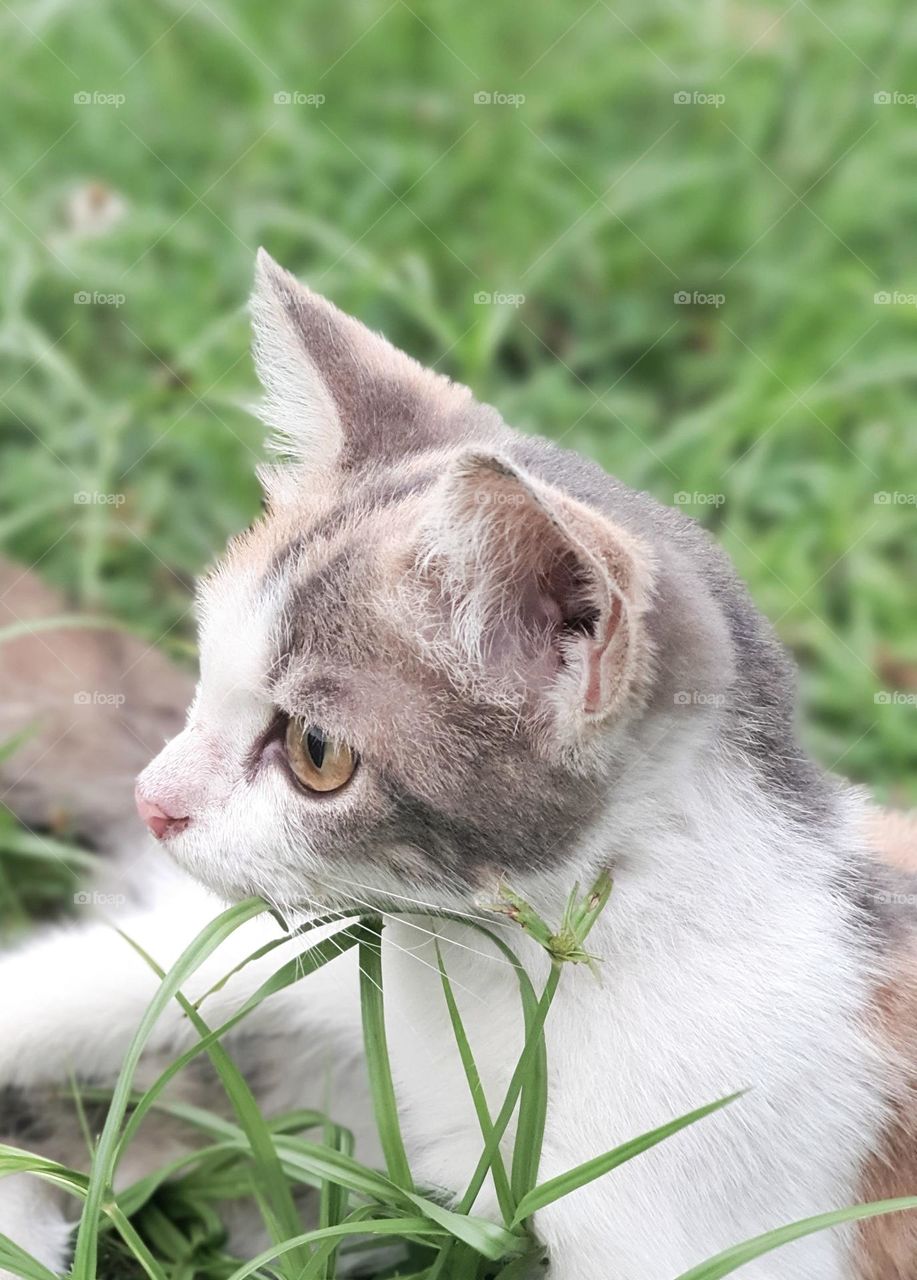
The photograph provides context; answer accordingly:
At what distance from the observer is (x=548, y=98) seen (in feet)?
14.6

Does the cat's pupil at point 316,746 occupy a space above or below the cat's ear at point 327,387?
below

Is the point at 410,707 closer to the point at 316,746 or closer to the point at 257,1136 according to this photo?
the point at 316,746

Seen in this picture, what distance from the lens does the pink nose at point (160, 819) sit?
189cm

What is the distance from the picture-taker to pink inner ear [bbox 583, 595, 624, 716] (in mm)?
1658

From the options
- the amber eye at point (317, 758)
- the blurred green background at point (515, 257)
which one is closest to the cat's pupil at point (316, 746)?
the amber eye at point (317, 758)

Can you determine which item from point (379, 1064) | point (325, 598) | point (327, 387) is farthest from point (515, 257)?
point (379, 1064)

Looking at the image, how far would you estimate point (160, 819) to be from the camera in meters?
1.90

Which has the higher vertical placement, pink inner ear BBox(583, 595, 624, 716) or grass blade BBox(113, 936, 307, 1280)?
pink inner ear BBox(583, 595, 624, 716)

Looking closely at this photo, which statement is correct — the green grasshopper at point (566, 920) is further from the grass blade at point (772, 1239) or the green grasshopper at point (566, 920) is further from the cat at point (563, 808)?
the grass blade at point (772, 1239)

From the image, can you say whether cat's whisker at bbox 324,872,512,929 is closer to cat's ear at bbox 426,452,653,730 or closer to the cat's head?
the cat's head

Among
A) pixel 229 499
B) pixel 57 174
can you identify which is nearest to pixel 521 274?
pixel 229 499

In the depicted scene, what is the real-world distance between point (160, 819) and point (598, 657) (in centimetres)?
63

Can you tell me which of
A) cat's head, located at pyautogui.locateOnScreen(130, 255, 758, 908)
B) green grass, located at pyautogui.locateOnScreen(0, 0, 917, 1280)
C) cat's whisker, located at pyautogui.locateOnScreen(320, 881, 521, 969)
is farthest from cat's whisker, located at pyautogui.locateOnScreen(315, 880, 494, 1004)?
green grass, located at pyautogui.locateOnScreen(0, 0, 917, 1280)

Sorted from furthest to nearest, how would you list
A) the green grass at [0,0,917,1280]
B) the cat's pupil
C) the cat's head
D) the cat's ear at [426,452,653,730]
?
the green grass at [0,0,917,1280], the cat's pupil, the cat's head, the cat's ear at [426,452,653,730]
